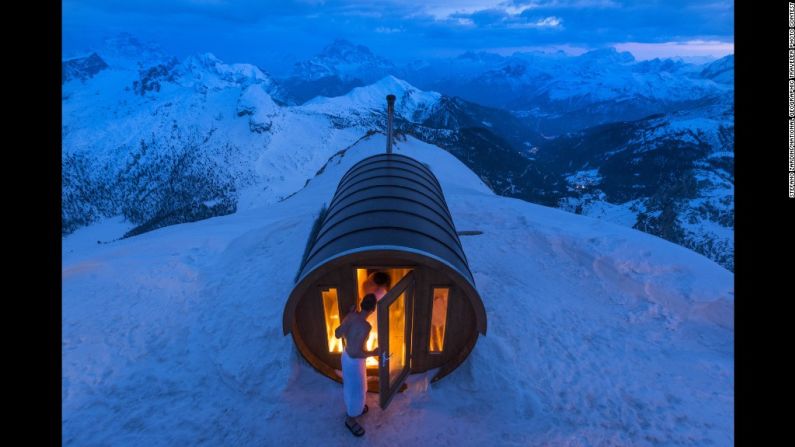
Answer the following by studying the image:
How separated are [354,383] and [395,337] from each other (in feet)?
6.10

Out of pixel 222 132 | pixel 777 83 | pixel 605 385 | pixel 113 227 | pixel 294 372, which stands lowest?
pixel 113 227

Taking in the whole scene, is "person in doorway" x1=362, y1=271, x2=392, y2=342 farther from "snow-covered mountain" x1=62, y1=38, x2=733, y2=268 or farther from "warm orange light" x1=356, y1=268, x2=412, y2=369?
"snow-covered mountain" x1=62, y1=38, x2=733, y2=268

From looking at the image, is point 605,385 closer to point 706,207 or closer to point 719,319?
point 719,319

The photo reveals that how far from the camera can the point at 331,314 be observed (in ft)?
26.2

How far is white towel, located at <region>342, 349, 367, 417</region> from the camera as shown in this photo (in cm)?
Result: 666

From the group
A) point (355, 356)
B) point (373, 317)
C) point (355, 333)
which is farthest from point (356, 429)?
point (373, 317)

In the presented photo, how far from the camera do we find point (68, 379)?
8188 millimetres

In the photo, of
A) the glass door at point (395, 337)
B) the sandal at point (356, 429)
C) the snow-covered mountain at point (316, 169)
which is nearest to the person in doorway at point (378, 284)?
the glass door at point (395, 337)

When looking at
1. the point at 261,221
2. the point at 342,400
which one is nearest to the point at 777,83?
the point at 342,400

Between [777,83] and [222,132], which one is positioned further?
[222,132]

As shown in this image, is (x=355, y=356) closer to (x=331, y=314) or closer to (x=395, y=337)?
(x=331, y=314)

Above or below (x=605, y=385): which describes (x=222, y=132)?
above
